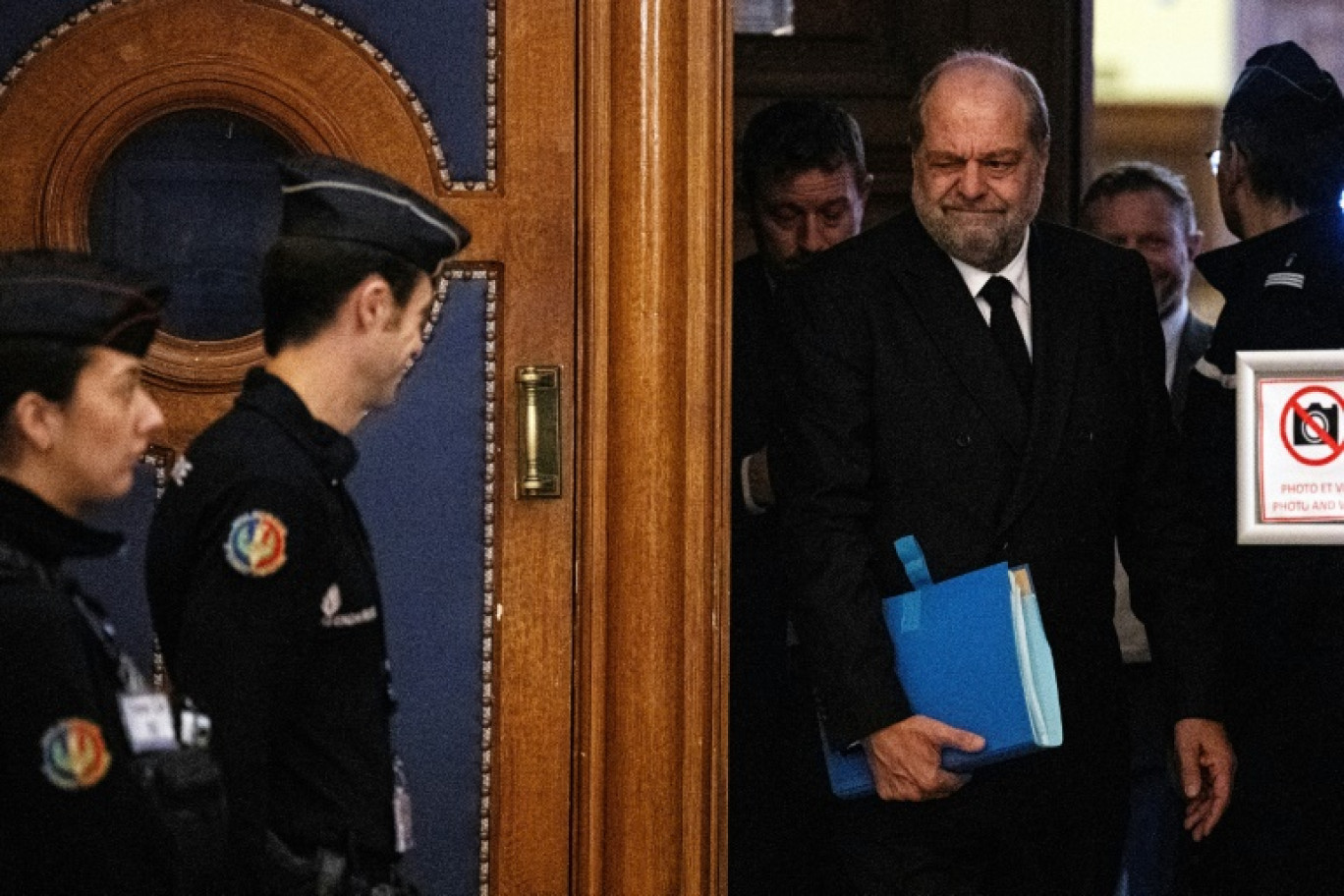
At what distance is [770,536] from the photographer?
12.1 ft

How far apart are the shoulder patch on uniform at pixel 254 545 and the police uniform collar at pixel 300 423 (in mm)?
99

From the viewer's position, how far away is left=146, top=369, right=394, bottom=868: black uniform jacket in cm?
207

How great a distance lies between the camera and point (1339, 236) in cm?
342

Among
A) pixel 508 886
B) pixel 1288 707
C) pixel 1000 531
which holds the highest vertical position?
pixel 1000 531

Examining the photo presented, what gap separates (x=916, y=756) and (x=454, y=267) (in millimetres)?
896

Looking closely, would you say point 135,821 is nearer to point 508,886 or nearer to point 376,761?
point 376,761

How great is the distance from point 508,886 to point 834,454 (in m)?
0.74

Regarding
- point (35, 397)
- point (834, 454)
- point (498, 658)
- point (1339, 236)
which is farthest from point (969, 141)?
point (35, 397)

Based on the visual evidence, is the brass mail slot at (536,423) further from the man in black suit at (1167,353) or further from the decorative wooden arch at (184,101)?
the man in black suit at (1167,353)

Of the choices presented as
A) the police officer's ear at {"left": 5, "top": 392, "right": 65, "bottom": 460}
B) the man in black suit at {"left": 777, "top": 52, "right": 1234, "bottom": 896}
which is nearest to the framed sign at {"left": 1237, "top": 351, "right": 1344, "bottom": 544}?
the man in black suit at {"left": 777, "top": 52, "right": 1234, "bottom": 896}

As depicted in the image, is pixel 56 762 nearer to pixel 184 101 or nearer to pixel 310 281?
pixel 310 281

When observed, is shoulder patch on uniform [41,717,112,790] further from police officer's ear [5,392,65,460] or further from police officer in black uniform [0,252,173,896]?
police officer's ear [5,392,65,460]

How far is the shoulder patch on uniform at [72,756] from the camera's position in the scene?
5.99 ft

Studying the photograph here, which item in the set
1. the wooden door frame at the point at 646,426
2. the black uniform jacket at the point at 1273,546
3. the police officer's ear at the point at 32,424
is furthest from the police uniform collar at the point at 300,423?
the black uniform jacket at the point at 1273,546
